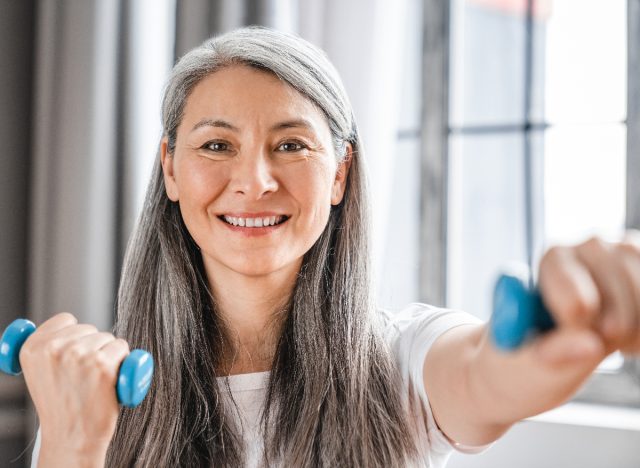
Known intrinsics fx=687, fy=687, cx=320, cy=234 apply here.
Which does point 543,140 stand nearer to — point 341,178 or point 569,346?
point 341,178

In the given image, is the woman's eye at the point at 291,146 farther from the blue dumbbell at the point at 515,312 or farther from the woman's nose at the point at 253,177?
the blue dumbbell at the point at 515,312

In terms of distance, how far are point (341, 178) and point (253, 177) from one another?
202 mm

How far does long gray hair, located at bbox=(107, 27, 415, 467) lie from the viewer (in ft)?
3.77

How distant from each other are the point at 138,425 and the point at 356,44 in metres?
1.17

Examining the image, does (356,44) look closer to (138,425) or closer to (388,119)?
(388,119)

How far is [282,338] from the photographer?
127 centimetres

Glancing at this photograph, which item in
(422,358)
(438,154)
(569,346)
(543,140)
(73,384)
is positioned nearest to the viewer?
(569,346)

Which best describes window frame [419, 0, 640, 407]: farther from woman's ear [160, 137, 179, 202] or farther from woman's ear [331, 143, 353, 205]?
woman's ear [160, 137, 179, 202]

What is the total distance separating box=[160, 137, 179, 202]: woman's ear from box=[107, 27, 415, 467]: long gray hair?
23 millimetres

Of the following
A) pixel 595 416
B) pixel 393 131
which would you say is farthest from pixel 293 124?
pixel 595 416

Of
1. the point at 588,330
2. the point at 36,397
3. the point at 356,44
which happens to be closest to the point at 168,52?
the point at 356,44

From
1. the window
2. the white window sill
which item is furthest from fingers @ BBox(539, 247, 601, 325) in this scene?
the window

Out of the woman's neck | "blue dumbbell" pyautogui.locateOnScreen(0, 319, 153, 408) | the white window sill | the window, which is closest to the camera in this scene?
"blue dumbbell" pyautogui.locateOnScreen(0, 319, 153, 408)

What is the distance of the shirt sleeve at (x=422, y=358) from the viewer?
1.07m
